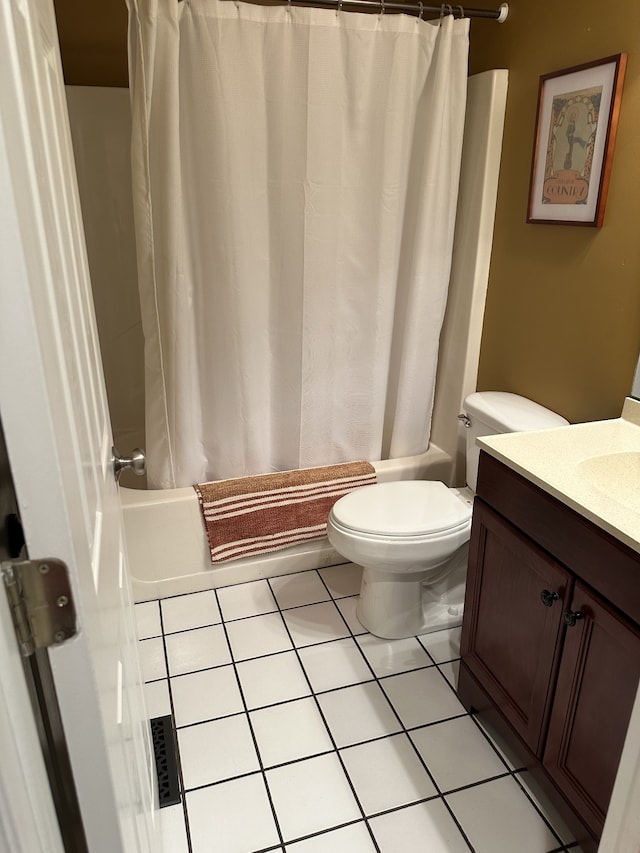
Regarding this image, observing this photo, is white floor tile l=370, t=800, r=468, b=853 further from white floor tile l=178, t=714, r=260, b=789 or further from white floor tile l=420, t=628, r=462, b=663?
white floor tile l=420, t=628, r=462, b=663

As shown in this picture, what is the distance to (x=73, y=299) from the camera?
896 millimetres

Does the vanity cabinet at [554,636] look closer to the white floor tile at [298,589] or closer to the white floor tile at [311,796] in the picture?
the white floor tile at [311,796]

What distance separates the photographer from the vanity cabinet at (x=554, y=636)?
1213mm

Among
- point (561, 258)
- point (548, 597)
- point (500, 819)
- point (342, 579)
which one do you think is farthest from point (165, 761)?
point (561, 258)

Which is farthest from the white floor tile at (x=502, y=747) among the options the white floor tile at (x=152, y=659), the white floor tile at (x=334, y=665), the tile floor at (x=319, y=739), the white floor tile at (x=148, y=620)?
the white floor tile at (x=148, y=620)

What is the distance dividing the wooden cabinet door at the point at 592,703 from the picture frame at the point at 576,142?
117 cm

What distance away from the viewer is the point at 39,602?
1.97ft

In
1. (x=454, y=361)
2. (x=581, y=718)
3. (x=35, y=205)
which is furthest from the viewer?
(x=454, y=361)

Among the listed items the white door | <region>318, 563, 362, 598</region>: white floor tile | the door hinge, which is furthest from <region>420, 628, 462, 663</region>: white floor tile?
the door hinge

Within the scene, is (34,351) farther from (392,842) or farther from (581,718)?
(392,842)

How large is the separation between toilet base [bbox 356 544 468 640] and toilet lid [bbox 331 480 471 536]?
200 millimetres

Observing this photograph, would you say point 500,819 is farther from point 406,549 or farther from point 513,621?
A: point 406,549

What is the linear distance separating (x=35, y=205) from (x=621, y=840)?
1.19m

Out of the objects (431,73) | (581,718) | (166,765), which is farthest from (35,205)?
(431,73)
